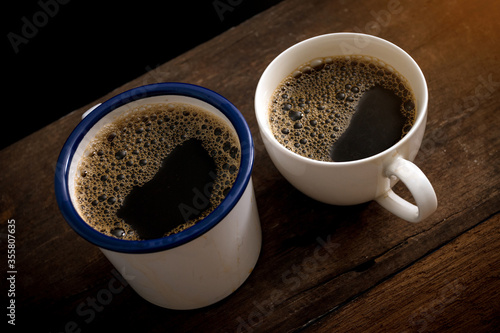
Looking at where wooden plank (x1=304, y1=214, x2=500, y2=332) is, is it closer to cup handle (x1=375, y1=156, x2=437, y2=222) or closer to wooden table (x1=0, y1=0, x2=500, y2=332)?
wooden table (x1=0, y1=0, x2=500, y2=332)

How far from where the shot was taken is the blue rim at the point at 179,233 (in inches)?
26.0

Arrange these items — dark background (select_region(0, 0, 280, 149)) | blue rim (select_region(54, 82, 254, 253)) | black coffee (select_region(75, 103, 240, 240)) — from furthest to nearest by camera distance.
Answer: dark background (select_region(0, 0, 280, 149)) → black coffee (select_region(75, 103, 240, 240)) → blue rim (select_region(54, 82, 254, 253))

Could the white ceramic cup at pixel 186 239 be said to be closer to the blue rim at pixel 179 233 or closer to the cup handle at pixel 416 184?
the blue rim at pixel 179 233

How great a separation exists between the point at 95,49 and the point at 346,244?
1.51m

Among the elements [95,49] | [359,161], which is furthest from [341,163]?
[95,49]

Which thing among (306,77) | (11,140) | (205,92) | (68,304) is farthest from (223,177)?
(11,140)

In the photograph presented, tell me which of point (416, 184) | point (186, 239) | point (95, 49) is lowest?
point (95, 49)

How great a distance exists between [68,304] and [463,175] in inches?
27.9

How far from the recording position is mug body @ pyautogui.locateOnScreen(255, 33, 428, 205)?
2.41ft

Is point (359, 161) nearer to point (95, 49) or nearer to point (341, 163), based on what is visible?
point (341, 163)

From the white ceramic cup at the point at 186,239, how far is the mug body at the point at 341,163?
0.07 m

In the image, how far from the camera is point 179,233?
661 mm

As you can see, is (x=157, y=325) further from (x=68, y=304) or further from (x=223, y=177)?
(x=223, y=177)

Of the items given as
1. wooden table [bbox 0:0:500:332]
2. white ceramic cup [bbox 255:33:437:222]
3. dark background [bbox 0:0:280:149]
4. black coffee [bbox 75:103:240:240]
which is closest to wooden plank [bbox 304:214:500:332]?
wooden table [bbox 0:0:500:332]
